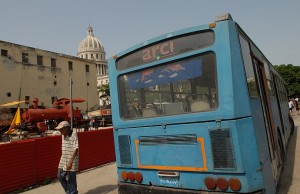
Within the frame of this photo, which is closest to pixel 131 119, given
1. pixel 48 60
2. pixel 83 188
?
A: pixel 83 188

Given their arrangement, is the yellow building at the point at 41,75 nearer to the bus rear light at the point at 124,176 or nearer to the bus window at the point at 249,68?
the bus rear light at the point at 124,176

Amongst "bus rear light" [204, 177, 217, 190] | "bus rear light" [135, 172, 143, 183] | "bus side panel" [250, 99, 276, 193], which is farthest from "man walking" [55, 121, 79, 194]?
"bus side panel" [250, 99, 276, 193]

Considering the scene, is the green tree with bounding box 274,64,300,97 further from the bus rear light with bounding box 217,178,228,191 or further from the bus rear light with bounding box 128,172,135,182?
the bus rear light with bounding box 217,178,228,191

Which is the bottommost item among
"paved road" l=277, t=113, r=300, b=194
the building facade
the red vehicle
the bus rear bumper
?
"paved road" l=277, t=113, r=300, b=194

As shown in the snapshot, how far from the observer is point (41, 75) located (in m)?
40.8

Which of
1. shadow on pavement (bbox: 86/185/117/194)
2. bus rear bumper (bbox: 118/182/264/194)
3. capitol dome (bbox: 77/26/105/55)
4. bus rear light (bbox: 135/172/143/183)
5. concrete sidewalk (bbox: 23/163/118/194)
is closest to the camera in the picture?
bus rear bumper (bbox: 118/182/264/194)

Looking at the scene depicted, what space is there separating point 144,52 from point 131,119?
1195 mm

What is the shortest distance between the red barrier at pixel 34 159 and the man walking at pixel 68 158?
88.8 inches

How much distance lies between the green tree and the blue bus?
79.6 metres

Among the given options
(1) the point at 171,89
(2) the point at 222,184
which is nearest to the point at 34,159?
(1) the point at 171,89

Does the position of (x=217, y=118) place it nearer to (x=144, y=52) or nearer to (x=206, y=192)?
(x=206, y=192)

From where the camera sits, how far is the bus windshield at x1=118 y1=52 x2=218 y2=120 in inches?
174

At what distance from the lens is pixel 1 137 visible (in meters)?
22.7

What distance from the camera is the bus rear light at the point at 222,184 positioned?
414 centimetres
